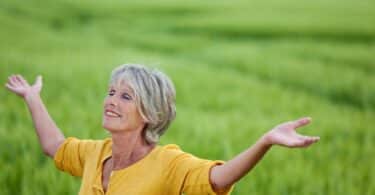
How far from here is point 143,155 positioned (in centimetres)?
128

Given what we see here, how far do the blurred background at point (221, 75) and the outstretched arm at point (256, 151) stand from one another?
803 millimetres

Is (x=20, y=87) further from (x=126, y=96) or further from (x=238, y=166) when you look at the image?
(x=238, y=166)

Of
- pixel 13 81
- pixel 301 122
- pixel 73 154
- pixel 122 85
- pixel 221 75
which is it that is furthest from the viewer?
pixel 221 75

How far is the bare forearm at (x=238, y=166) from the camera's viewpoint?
108 cm

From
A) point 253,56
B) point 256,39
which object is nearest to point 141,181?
point 253,56

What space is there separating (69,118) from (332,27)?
3.75 metres

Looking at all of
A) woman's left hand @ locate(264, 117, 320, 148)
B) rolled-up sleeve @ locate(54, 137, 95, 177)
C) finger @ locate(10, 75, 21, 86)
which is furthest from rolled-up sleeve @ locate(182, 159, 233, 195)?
finger @ locate(10, 75, 21, 86)

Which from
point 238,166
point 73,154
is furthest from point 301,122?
point 73,154

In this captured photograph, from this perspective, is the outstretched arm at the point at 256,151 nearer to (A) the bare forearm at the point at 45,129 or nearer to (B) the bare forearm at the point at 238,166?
(B) the bare forearm at the point at 238,166

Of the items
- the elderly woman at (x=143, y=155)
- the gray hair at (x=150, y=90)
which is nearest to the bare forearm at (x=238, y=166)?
the elderly woman at (x=143, y=155)

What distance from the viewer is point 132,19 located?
6938 mm

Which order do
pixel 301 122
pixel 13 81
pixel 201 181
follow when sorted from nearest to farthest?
pixel 301 122 → pixel 201 181 → pixel 13 81

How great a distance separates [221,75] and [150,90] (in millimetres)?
2694

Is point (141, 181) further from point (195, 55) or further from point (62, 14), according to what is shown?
point (62, 14)
